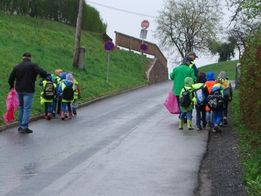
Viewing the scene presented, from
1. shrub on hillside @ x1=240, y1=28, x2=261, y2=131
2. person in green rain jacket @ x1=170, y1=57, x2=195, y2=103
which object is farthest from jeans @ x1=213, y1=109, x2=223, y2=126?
person in green rain jacket @ x1=170, y1=57, x2=195, y2=103

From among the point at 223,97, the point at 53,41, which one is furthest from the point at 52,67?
the point at 223,97

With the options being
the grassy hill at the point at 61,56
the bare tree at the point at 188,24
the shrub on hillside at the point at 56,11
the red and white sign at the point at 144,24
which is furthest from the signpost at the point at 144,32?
the bare tree at the point at 188,24

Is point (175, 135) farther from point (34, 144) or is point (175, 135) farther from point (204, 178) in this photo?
point (204, 178)

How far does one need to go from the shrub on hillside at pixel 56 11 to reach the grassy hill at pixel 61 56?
101 centimetres

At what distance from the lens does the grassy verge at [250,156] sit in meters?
8.80

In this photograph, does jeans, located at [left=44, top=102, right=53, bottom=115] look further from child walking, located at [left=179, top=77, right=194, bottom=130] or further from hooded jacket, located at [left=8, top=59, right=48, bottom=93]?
child walking, located at [left=179, top=77, right=194, bottom=130]

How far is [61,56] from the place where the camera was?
31078 millimetres

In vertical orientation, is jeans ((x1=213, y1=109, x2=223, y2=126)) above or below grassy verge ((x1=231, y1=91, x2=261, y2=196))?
above

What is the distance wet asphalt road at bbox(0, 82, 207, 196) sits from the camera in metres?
9.13

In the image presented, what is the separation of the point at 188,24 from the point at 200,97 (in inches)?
1962

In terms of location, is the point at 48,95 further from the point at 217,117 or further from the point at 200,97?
the point at 217,117

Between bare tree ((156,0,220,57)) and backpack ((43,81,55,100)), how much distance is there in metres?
47.4

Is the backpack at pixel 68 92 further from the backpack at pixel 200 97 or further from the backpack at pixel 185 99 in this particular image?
the backpack at pixel 200 97

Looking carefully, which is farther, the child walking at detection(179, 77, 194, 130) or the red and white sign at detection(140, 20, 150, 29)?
the red and white sign at detection(140, 20, 150, 29)
